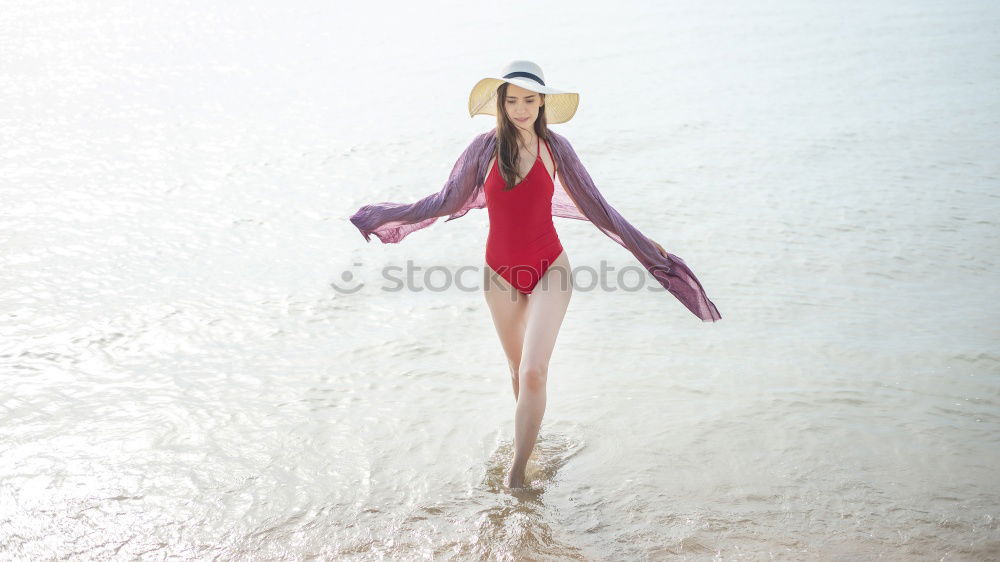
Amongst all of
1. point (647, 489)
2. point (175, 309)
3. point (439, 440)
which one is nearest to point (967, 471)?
point (647, 489)

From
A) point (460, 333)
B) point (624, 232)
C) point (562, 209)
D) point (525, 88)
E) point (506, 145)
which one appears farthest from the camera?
point (460, 333)

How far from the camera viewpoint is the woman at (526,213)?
3.08m

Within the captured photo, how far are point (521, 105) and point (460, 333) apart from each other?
220 cm

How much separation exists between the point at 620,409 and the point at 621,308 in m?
1.44

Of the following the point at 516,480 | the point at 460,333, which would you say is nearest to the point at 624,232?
the point at 516,480

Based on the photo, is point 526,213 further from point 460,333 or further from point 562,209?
point 460,333

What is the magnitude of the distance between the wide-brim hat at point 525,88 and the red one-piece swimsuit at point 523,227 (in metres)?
0.17

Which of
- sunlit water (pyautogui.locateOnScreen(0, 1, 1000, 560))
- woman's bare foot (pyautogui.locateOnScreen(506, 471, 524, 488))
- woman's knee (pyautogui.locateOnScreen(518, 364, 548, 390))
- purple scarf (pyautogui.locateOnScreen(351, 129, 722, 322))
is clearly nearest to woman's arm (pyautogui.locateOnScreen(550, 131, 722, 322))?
purple scarf (pyautogui.locateOnScreen(351, 129, 722, 322))

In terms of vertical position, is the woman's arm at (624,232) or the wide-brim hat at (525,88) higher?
the wide-brim hat at (525,88)

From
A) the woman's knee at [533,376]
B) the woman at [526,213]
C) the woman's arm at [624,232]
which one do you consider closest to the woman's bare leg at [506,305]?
the woman at [526,213]

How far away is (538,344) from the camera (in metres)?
3.07

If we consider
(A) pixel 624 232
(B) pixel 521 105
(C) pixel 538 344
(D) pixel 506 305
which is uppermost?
(B) pixel 521 105

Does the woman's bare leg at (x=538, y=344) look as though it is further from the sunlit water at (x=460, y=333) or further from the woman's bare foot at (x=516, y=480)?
the sunlit water at (x=460, y=333)

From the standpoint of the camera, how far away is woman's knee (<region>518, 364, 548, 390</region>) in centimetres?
306
